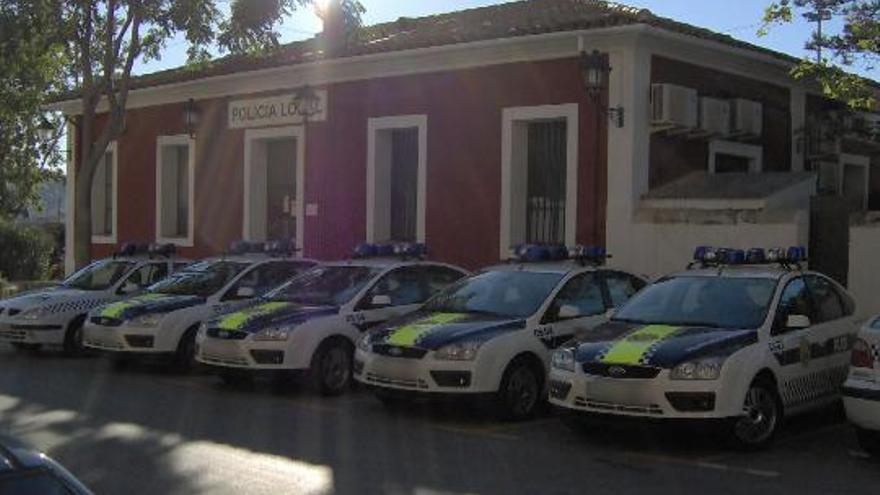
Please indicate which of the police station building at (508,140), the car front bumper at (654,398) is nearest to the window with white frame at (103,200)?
the police station building at (508,140)

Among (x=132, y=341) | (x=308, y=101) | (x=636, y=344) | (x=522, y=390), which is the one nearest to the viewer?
(x=636, y=344)

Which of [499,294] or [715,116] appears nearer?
[499,294]

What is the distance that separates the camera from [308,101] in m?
18.5

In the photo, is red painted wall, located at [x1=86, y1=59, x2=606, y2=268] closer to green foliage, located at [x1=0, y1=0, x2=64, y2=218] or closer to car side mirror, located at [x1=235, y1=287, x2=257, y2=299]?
green foliage, located at [x1=0, y1=0, x2=64, y2=218]

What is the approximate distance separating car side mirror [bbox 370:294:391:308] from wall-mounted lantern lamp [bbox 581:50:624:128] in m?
4.82

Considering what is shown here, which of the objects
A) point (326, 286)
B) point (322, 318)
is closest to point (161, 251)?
point (326, 286)

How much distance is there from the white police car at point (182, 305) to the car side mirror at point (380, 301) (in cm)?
181

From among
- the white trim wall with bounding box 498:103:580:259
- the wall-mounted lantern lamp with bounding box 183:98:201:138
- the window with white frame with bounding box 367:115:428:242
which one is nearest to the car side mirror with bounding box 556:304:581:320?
the white trim wall with bounding box 498:103:580:259

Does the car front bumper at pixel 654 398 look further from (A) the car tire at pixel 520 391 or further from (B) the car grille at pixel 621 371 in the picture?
(A) the car tire at pixel 520 391

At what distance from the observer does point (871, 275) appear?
12805mm

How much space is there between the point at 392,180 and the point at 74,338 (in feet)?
20.6

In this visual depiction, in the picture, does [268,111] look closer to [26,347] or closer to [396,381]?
[26,347]

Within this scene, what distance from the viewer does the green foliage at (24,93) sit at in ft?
53.6

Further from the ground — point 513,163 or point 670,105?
point 670,105
